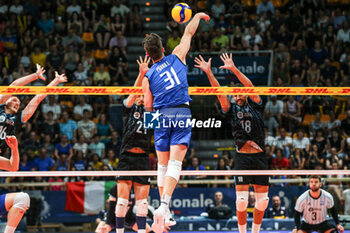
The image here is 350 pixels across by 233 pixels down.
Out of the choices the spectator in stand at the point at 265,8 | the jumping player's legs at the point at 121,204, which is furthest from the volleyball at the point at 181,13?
the spectator in stand at the point at 265,8

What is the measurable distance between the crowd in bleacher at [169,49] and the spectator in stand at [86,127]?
3 cm

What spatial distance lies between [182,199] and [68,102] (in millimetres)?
5035

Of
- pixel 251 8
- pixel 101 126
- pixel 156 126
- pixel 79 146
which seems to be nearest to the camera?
pixel 156 126

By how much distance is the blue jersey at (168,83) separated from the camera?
7746mm

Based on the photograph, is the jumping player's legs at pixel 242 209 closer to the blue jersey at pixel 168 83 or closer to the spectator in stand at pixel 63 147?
the blue jersey at pixel 168 83

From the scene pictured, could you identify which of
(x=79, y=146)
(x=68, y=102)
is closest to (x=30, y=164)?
(x=79, y=146)

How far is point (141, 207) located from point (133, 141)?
1161 millimetres

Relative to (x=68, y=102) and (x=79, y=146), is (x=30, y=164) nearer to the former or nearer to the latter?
(x=79, y=146)

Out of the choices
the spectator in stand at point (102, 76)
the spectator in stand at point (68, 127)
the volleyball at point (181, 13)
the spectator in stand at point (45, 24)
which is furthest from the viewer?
the spectator in stand at point (45, 24)

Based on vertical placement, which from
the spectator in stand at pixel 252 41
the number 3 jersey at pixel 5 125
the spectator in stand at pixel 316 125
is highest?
the spectator in stand at pixel 252 41

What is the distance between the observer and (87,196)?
14156 millimetres

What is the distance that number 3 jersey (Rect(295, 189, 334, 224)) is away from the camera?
37.8 ft

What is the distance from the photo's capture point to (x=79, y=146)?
1453 centimetres

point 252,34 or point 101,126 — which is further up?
point 252,34
